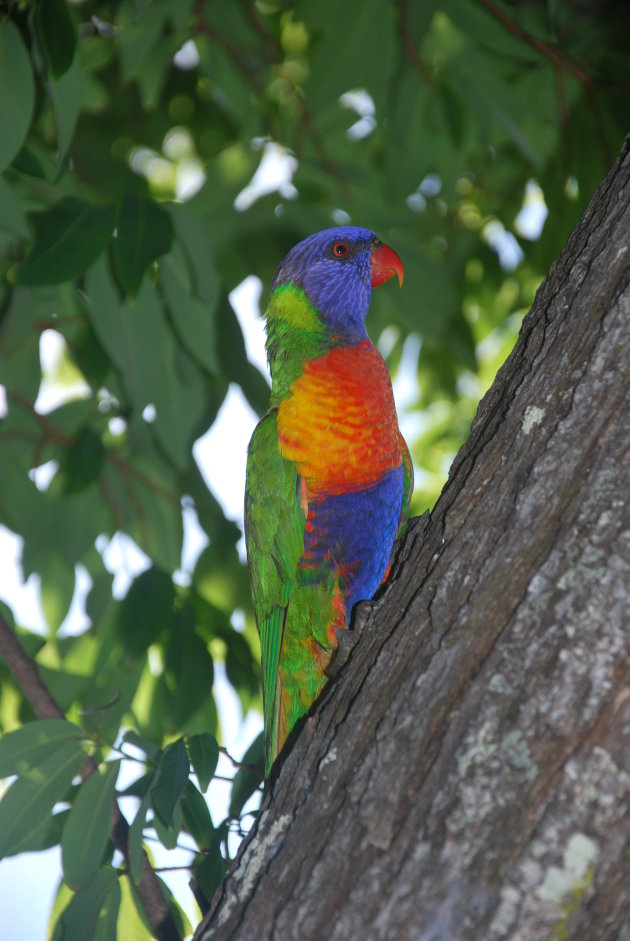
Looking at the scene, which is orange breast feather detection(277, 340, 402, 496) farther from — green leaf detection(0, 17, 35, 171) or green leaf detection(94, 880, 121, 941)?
green leaf detection(94, 880, 121, 941)

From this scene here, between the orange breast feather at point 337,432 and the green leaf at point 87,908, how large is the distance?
112 cm

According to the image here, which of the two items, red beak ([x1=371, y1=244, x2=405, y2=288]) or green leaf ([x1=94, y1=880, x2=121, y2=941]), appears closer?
green leaf ([x1=94, y1=880, x2=121, y2=941])

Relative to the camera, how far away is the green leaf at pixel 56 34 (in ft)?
6.56

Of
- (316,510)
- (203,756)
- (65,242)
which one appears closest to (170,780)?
(203,756)

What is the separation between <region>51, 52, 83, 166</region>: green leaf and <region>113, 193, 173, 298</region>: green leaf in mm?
220

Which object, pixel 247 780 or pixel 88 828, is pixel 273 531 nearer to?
pixel 247 780

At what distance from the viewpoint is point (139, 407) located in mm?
2391

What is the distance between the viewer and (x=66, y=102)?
6.82 ft

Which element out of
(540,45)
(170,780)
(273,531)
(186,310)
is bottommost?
(170,780)

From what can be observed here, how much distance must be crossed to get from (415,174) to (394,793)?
249cm

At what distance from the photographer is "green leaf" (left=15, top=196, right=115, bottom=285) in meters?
2.08

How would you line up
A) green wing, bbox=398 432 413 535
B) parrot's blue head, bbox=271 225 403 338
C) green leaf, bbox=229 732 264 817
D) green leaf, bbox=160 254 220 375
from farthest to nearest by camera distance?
parrot's blue head, bbox=271 225 403 338 → green wing, bbox=398 432 413 535 → green leaf, bbox=160 254 220 375 → green leaf, bbox=229 732 264 817

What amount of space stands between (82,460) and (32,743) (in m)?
1.13

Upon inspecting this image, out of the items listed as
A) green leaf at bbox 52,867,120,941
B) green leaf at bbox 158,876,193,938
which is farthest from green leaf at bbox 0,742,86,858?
green leaf at bbox 158,876,193,938
